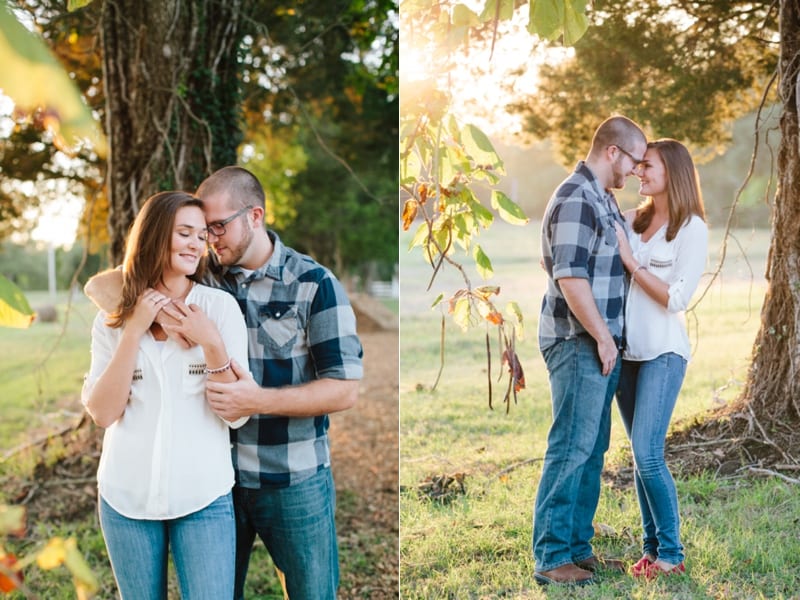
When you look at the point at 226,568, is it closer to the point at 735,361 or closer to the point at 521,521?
the point at 521,521

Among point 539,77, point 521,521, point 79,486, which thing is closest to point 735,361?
point 521,521

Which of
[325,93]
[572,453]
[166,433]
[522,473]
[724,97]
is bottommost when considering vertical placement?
[522,473]

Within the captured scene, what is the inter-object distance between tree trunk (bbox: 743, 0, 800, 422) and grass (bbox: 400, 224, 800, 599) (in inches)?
1.4

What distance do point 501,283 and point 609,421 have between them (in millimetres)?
521

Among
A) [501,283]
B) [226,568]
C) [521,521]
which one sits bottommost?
[521,521]

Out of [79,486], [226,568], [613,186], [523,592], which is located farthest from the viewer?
[79,486]

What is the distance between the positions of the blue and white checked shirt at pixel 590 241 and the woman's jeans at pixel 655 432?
0.43 feet

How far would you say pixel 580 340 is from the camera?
7.63 feet

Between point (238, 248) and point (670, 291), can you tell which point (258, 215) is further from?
point (670, 291)

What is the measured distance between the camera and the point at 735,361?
7.73 feet

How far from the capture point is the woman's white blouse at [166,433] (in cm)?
168

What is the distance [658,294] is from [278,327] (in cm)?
104

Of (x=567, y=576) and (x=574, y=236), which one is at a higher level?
(x=574, y=236)

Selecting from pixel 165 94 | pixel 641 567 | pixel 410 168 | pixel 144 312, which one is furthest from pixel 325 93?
pixel 144 312
